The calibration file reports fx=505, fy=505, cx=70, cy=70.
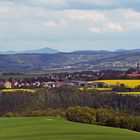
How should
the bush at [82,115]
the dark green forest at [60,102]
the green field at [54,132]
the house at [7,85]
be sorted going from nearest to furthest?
1. the green field at [54,132]
2. the bush at [82,115]
3. the dark green forest at [60,102]
4. the house at [7,85]

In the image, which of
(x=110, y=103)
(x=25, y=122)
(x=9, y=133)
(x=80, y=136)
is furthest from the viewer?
(x=110, y=103)

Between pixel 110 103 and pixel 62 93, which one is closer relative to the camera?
pixel 110 103

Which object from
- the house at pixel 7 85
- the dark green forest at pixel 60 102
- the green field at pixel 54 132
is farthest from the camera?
the house at pixel 7 85

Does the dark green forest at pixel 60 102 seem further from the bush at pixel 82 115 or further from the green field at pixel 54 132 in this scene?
the green field at pixel 54 132

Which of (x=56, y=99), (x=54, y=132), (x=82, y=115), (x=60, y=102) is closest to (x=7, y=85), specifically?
(x=56, y=99)

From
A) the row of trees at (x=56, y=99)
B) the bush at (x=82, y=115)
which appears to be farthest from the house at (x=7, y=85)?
the bush at (x=82, y=115)

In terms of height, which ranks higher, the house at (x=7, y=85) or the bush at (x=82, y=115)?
the bush at (x=82, y=115)

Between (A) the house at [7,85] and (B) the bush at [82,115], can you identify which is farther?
(A) the house at [7,85]

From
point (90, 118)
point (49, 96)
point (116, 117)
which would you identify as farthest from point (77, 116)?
point (49, 96)

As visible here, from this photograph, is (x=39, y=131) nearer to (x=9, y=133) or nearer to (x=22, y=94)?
(x=9, y=133)

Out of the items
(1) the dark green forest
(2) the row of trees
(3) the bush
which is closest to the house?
(1) the dark green forest
